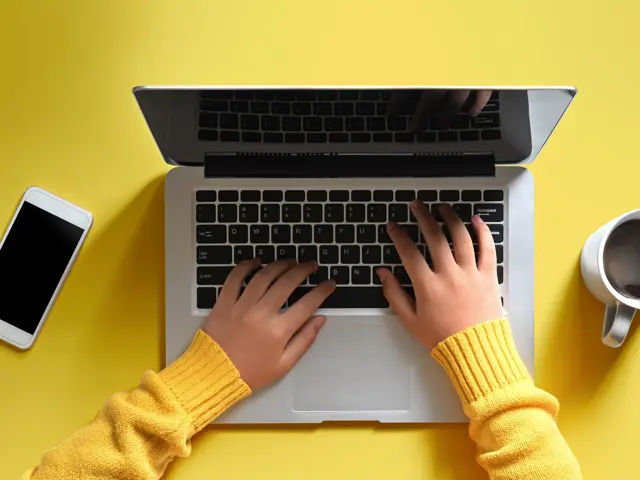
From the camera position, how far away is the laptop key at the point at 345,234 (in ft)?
2.37

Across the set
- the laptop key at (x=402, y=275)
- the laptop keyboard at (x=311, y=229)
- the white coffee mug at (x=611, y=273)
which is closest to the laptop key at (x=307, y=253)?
the laptop keyboard at (x=311, y=229)

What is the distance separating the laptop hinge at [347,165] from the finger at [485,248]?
0.07m

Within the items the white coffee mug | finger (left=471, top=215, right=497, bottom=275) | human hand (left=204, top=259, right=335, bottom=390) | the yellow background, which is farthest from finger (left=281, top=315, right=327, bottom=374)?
the white coffee mug

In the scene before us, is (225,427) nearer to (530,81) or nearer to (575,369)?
(575,369)

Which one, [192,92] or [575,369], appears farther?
[575,369]

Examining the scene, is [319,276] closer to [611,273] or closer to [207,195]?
[207,195]

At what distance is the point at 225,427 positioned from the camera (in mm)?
753

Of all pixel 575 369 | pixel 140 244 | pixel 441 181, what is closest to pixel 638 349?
pixel 575 369

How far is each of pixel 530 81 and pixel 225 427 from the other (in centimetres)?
61

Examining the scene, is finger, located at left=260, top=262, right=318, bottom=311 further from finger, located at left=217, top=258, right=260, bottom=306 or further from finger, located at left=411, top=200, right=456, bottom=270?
finger, located at left=411, top=200, right=456, bottom=270

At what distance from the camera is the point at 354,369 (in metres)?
0.73

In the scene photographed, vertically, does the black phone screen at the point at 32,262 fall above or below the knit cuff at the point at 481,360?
above

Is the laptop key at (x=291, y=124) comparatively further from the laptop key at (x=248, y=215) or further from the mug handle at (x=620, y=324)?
the mug handle at (x=620, y=324)

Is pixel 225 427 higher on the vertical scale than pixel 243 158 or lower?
lower
